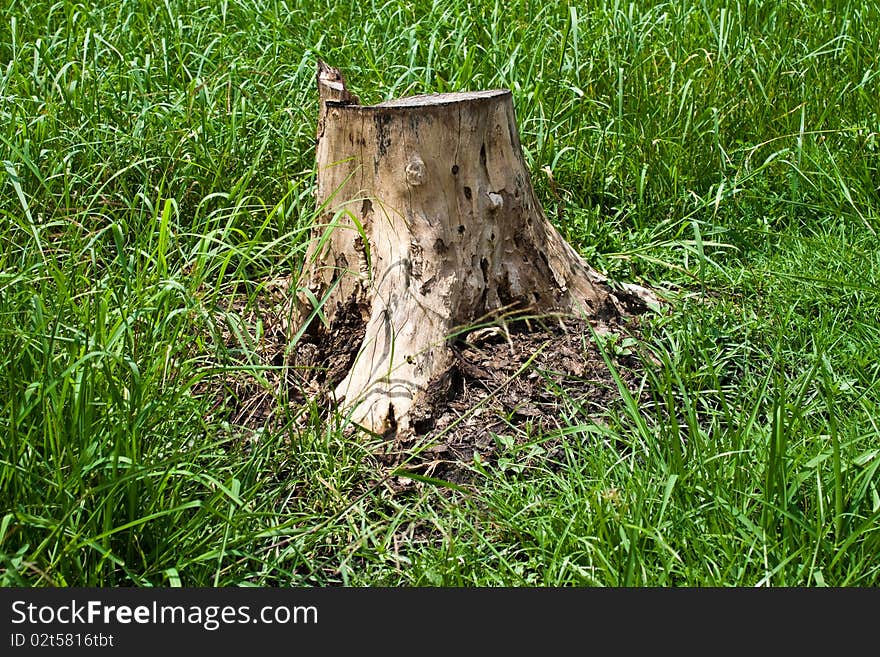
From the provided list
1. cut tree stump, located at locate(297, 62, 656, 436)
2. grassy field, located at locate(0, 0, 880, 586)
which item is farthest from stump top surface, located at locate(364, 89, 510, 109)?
grassy field, located at locate(0, 0, 880, 586)

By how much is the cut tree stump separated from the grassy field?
182 mm

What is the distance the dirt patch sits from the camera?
8.72ft

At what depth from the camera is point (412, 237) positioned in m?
2.80

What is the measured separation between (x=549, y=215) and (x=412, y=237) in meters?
1.10

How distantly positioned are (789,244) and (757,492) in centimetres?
A: 169

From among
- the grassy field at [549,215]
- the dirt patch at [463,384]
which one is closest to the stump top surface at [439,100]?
the grassy field at [549,215]

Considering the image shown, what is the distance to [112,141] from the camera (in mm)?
3662

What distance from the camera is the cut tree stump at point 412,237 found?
275 cm

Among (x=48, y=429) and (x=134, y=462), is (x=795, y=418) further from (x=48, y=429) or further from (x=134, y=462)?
(x=48, y=429)

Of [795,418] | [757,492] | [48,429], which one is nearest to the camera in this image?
[48,429]

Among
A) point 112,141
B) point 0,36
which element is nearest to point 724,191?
point 112,141

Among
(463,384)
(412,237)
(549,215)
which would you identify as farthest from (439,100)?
(549,215)

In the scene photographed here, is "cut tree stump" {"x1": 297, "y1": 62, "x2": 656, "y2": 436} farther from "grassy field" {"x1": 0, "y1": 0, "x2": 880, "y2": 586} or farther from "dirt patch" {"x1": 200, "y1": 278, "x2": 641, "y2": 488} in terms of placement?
"grassy field" {"x1": 0, "y1": 0, "x2": 880, "y2": 586}

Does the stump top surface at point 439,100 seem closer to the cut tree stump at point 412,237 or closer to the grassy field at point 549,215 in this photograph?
the cut tree stump at point 412,237
